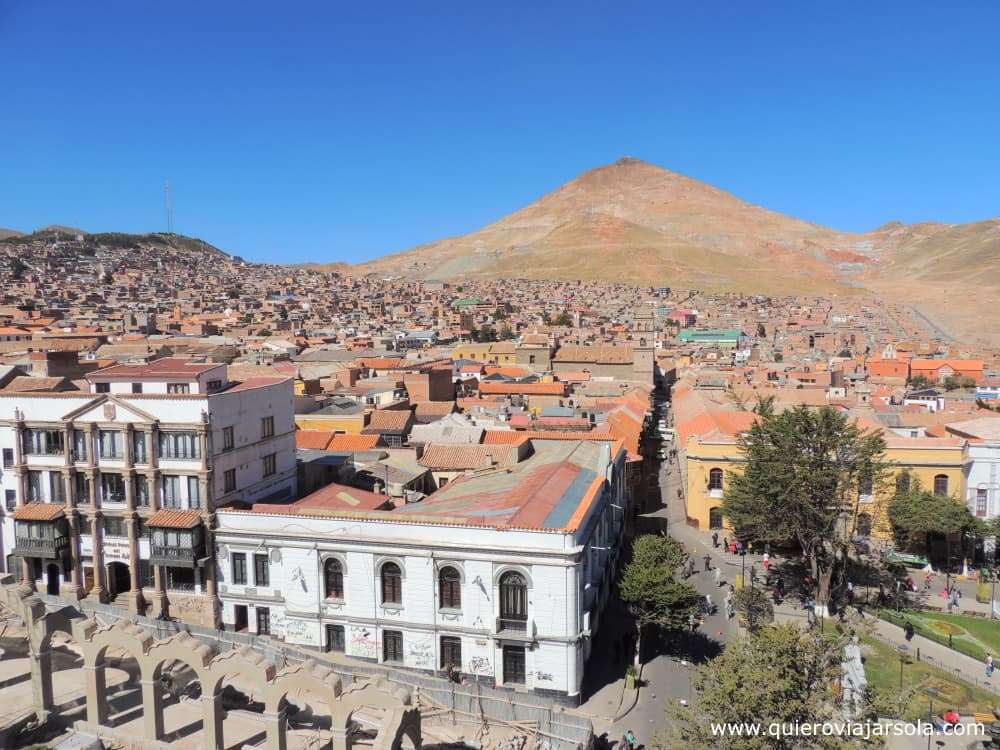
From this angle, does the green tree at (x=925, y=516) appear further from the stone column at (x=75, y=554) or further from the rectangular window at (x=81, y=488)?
the stone column at (x=75, y=554)

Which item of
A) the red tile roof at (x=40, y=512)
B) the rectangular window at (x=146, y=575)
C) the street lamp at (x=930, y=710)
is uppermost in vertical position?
the red tile roof at (x=40, y=512)

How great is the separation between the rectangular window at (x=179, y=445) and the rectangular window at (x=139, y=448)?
26.6 inches

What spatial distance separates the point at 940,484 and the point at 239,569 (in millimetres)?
29863

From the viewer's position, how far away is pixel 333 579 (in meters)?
21.8

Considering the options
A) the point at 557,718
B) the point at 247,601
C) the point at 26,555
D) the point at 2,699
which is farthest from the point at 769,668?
the point at 26,555

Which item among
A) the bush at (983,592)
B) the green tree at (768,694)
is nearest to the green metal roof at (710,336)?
the bush at (983,592)

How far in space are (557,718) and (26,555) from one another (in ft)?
62.1

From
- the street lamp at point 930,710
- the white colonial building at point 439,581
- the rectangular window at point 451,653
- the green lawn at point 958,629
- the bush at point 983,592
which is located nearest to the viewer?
the street lamp at point 930,710

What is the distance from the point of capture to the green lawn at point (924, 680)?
20.3m

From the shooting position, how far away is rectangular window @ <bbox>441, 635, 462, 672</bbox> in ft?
67.7

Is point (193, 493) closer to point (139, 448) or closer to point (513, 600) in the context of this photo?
point (139, 448)

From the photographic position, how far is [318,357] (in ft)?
240

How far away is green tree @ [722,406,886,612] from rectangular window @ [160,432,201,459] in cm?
1983

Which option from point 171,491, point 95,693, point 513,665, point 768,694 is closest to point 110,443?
point 171,491
